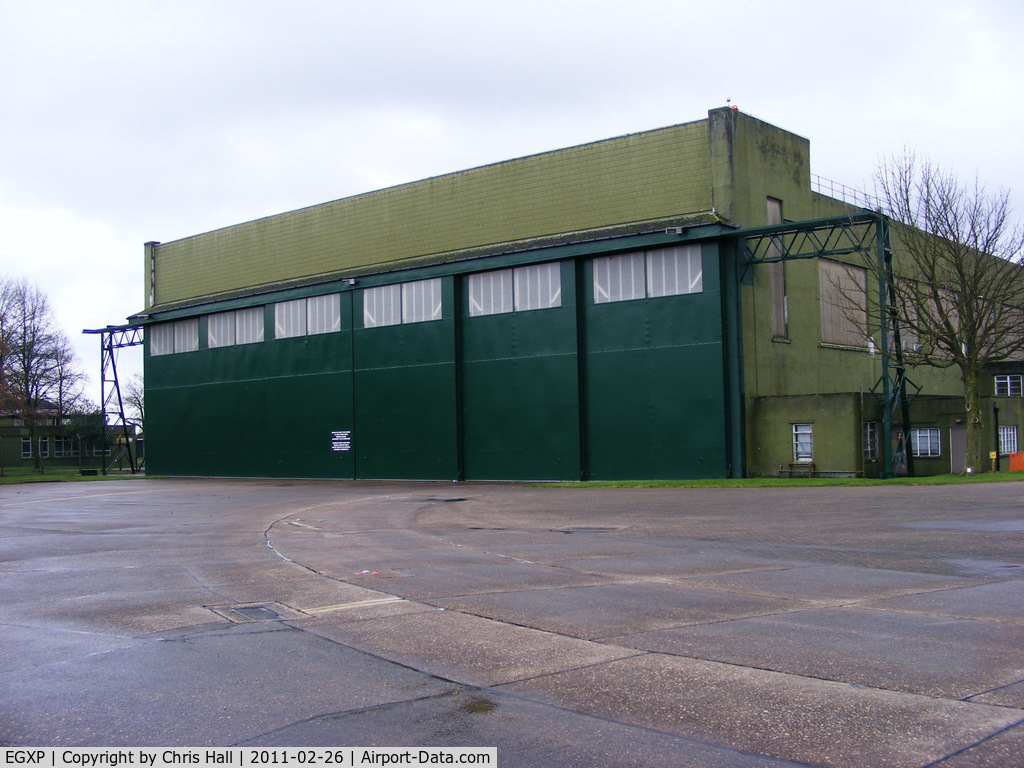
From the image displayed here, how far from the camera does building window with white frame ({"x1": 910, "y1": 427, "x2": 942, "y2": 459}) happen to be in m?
39.3

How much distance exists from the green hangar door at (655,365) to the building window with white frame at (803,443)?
2.66 metres

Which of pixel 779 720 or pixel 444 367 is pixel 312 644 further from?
pixel 444 367

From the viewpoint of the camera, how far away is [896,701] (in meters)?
5.66

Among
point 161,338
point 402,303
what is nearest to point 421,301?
point 402,303

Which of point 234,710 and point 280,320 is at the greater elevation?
point 280,320

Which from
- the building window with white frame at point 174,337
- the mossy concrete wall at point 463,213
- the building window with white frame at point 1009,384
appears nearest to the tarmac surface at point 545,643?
the mossy concrete wall at point 463,213

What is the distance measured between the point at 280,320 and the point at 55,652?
39721 mm

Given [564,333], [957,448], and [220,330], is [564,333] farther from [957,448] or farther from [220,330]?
[220,330]

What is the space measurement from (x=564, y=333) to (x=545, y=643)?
28870 millimetres

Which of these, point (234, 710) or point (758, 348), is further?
point (758, 348)

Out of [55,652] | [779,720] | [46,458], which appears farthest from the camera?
[46,458]

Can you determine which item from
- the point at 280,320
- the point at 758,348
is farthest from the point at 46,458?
the point at 758,348

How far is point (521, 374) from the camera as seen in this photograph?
3725cm

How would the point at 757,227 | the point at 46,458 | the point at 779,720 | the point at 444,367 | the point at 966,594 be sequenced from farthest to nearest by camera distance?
the point at 46,458 → the point at 444,367 → the point at 757,227 → the point at 966,594 → the point at 779,720
